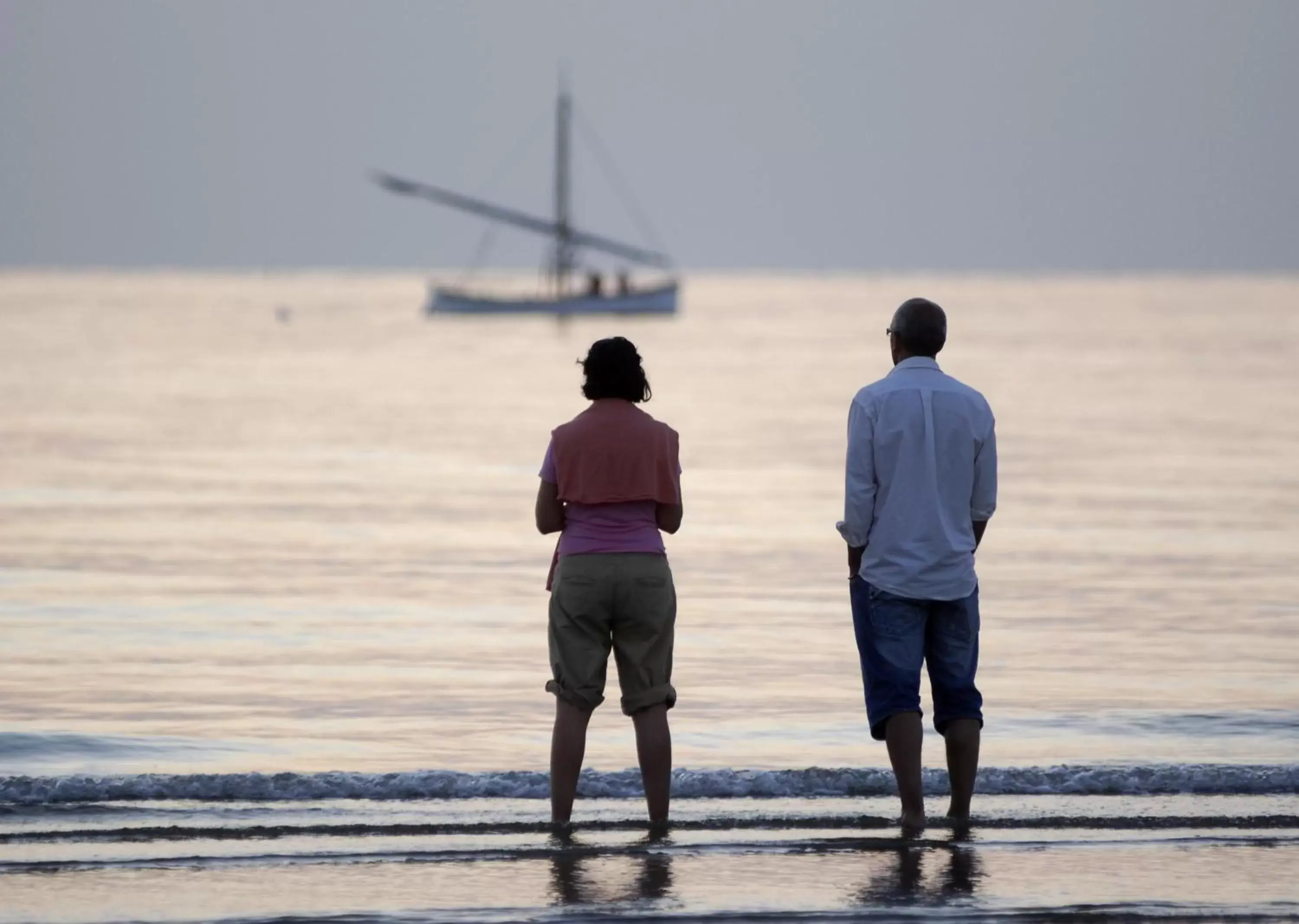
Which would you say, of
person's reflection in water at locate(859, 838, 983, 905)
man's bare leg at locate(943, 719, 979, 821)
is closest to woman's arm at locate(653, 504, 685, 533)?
man's bare leg at locate(943, 719, 979, 821)

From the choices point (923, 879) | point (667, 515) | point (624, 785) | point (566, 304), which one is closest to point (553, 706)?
point (624, 785)

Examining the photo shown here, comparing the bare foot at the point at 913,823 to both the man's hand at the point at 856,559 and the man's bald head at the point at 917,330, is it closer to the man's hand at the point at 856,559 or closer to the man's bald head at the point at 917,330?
the man's hand at the point at 856,559

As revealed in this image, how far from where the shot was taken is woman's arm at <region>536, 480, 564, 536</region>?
7160 millimetres

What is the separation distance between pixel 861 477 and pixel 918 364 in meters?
0.45

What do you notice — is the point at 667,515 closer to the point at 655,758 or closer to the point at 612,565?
the point at 612,565

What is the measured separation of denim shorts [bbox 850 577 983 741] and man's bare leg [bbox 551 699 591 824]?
962mm

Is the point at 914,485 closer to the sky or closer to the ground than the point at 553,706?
closer to the sky

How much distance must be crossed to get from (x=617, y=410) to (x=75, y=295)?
553ft

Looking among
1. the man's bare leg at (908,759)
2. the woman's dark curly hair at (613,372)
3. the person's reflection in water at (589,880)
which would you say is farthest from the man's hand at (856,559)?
the person's reflection in water at (589,880)

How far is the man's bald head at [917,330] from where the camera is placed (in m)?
7.20

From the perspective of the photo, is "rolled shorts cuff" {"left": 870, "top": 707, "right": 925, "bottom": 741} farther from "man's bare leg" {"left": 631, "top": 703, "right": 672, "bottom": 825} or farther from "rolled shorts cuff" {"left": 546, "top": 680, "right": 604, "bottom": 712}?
"rolled shorts cuff" {"left": 546, "top": 680, "right": 604, "bottom": 712}

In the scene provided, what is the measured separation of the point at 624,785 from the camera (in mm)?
8312

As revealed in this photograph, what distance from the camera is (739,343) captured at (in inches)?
3324

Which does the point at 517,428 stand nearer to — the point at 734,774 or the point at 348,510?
the point at 348,510
